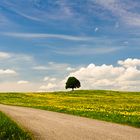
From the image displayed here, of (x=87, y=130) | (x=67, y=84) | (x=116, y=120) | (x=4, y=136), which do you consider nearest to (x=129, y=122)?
(x=116, y=120)

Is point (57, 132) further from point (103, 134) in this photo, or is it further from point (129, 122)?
point (129, 122)

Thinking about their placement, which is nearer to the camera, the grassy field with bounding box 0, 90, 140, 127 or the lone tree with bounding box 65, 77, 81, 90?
the grassy field with bounding box 0, 90, 140, 127

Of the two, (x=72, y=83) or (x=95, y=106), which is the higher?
(x=72, y=83)

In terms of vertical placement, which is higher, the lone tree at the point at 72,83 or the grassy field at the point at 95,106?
the lone tree at the point at 72,83

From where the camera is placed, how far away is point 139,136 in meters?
18.0

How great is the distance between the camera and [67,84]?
13125 cm

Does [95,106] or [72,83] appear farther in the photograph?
[72,83]

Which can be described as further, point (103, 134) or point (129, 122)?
point (129, 122)

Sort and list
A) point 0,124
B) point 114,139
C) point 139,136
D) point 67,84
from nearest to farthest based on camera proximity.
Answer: point 114,139 < point 139,136 < point 0,124 < point 67,84

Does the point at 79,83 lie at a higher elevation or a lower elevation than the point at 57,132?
higher

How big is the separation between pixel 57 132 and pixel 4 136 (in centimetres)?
354

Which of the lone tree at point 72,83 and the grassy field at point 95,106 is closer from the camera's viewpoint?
the grassy field at point 95,106

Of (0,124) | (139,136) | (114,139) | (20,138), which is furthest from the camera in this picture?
(0,124)

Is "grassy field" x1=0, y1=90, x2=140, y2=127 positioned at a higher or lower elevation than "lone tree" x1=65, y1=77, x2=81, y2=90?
lower
